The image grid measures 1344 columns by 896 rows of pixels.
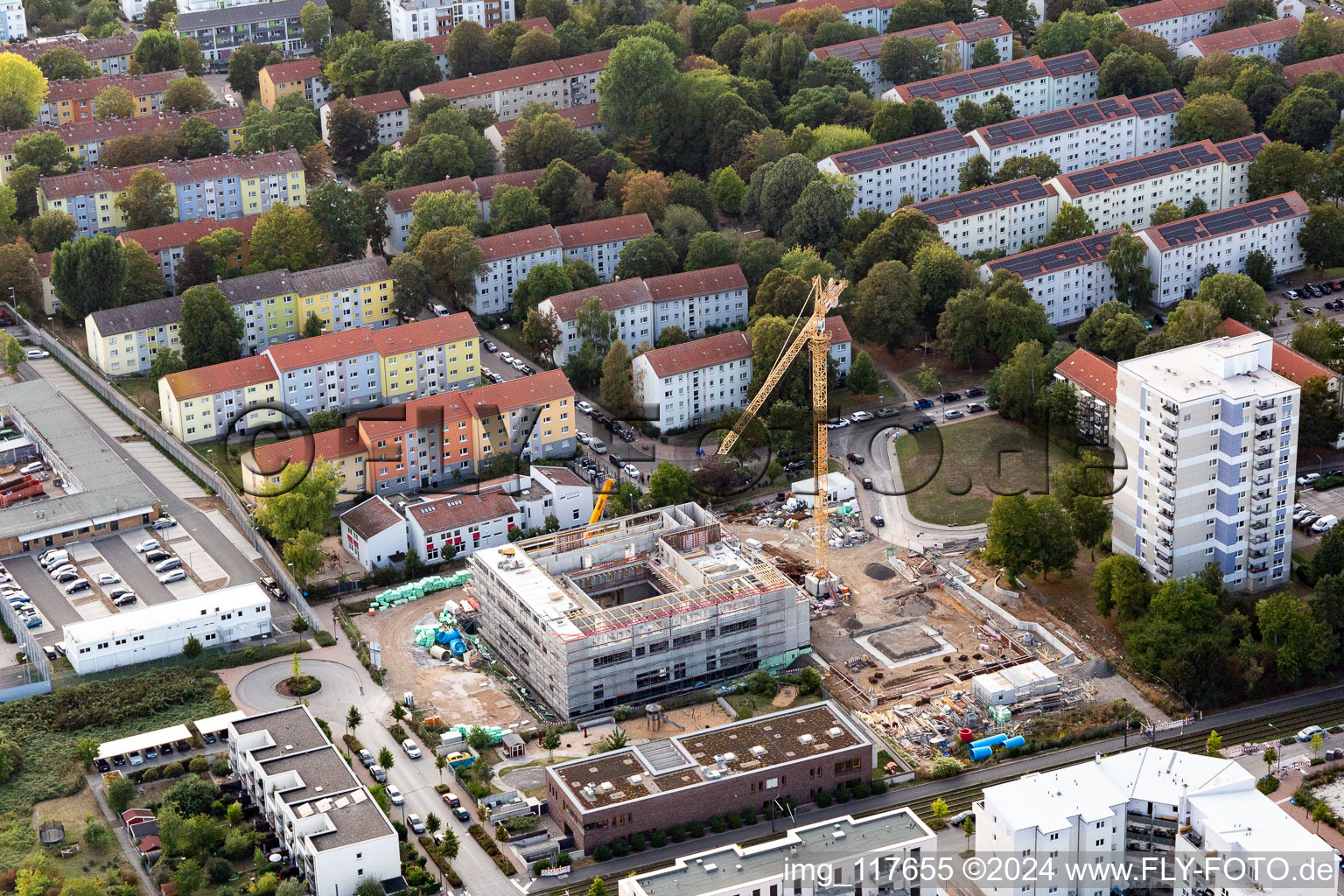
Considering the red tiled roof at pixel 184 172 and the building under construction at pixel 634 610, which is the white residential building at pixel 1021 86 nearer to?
the red tiled roof at pixel 184 172

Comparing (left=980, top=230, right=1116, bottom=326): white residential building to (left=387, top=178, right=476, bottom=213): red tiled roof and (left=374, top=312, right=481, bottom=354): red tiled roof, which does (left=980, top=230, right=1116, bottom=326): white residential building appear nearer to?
(left=374, top=312, right=481, bottom=354): red tiled roof

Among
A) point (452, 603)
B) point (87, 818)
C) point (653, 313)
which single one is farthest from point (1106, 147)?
point (87, 818)

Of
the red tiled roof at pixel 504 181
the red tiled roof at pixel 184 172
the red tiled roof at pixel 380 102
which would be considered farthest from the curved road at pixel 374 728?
the red tiled roof at pixel 380 102

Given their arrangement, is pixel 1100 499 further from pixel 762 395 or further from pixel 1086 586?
pixel 762 395

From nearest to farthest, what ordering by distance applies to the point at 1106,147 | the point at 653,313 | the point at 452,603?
the point at 452,603 < the point at 653,313 < the point at 1106,147

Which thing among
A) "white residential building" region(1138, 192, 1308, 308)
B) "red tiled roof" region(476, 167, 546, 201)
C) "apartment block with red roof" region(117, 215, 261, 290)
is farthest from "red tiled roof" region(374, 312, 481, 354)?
"white residential building" region(1138, 192, 1308, 308)

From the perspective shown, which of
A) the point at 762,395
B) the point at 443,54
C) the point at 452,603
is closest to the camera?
the point at 452,603
